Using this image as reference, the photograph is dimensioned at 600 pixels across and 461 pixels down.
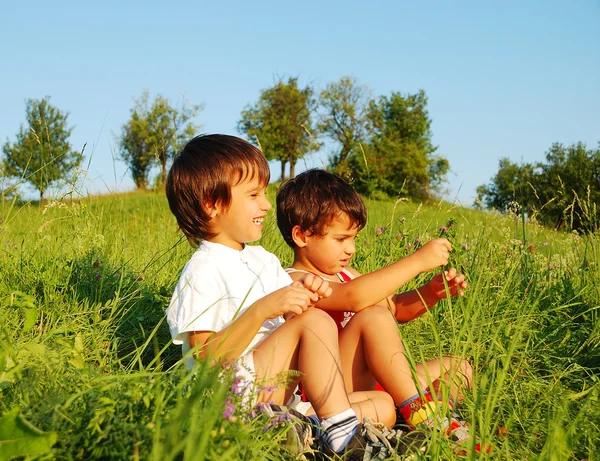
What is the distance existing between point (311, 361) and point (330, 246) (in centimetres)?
66

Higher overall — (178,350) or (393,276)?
(393,276)

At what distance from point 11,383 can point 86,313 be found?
39.3 inches

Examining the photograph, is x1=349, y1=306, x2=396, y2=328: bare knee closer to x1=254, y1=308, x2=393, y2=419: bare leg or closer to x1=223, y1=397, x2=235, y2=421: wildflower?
x1=254, y1=308, x2=393, y2=419: bare leg

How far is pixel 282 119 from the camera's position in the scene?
45.3m

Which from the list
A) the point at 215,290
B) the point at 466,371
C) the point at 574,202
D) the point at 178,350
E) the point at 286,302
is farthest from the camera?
the point at 574,202

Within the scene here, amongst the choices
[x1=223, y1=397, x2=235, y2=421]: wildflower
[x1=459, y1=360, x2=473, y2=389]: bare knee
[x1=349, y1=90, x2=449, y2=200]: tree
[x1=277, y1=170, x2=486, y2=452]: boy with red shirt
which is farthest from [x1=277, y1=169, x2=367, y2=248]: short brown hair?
[x1=349, y1=90, x2=449, y2=200]: tree

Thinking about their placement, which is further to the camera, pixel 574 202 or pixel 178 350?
pixel 574 202

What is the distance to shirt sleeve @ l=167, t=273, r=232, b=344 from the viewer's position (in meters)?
2.20

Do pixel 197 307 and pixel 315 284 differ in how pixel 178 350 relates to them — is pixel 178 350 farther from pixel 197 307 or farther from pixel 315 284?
pixel 315 284

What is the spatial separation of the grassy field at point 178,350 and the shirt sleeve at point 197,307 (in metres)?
0.17

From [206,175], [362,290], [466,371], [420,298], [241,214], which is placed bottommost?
[466,371]

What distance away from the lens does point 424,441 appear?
196cm

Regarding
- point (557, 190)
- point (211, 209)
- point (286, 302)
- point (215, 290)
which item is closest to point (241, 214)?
point (211, 209)

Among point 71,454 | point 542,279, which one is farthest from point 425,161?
point 71,454
